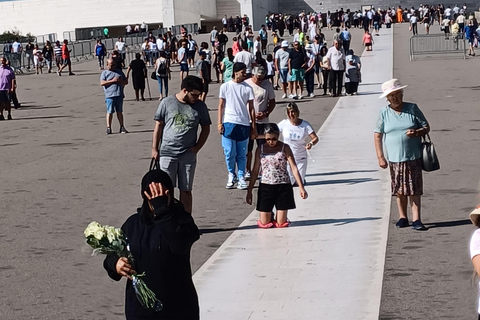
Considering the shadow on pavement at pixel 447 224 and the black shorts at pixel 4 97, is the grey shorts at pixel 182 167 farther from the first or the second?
the black shorts at pixel 4 97

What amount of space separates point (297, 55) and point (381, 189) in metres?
13.7

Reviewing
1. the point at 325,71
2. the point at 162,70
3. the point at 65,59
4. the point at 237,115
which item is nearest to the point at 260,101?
the point at 237,115

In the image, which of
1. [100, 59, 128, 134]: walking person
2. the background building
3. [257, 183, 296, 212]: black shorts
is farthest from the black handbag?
the background building

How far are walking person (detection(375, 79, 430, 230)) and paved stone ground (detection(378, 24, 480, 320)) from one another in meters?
0.39

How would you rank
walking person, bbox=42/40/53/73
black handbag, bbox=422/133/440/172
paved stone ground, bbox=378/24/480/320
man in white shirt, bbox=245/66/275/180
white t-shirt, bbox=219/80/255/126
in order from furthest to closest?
walking person, bbox=42/40/53/73 < man in white shirt, bbox=245/66/275/180 < white t-shirt, bbox=219/80/255/126 < black handbag, bbox=422/133/440/172 < paved stone ground, bbox=378/24/480/320

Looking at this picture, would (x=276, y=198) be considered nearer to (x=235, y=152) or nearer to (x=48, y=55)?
(x=235, y=152)

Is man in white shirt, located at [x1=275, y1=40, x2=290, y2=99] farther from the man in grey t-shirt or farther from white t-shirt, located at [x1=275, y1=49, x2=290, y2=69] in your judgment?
the man in grey t-shirt

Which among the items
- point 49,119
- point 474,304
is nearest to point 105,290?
point 474,304

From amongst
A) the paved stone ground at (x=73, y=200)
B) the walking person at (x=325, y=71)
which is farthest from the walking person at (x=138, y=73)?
the walking person at (x=325, y=71)

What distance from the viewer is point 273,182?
1073 cm

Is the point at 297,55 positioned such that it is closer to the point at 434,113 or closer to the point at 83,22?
the point at 434,113

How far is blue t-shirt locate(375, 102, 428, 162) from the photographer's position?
1034 cm

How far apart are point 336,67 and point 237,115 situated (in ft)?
46.1

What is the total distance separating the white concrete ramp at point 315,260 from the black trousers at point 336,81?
38.8 feet
